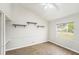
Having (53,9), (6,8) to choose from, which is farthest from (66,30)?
(6,8)

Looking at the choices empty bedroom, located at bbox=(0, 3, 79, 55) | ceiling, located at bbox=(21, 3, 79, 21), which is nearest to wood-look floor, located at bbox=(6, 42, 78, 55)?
empty bedroom, located at bbox=(0, 3, 79, 55)

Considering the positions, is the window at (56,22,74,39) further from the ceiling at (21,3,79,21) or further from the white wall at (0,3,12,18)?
the white wall at (0,3,12,18)

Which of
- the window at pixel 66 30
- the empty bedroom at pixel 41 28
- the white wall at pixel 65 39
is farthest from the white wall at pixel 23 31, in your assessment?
the window at pixel 66 30

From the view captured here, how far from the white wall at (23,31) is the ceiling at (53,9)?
97mm

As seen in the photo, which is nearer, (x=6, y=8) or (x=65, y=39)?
(x=6, y=8)

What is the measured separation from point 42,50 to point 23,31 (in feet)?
1.66

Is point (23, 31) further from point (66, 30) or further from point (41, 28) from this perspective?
point (66, 30)

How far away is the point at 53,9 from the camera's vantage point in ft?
4.62

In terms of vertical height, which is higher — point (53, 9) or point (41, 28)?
point (53, 9)

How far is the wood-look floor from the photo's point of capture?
1.34 meters

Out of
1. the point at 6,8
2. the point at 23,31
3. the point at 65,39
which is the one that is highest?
the point at 6,8

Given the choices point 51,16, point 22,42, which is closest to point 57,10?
point 51,16

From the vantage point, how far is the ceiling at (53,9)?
Answer: 4.35ft

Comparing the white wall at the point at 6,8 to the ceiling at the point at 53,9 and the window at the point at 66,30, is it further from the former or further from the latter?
the window at the point at 66,30
